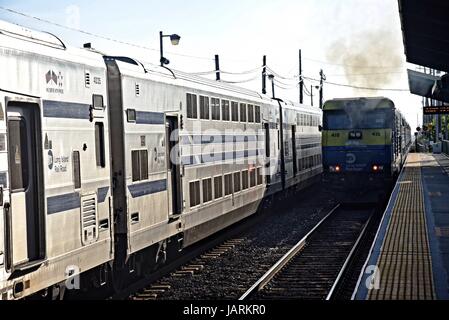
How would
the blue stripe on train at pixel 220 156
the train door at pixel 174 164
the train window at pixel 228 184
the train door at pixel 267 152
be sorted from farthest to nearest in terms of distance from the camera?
1. the train door at pixel 267 152
2. the train window at pixel 228 184
3. the blue stripe on train at pixel 220 156
4. the train door at pixel 174 164

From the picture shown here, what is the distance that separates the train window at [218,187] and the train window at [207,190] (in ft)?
1.32

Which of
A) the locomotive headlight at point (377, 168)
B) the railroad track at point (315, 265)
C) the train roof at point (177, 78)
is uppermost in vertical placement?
the train roof at point (177, 78)

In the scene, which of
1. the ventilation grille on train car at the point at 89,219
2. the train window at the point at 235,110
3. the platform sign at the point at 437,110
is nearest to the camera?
the ventilation grille on train car at the point at 89,219

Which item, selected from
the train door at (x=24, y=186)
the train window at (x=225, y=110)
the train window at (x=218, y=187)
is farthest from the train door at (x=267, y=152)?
the train door at (x=24, y=186)

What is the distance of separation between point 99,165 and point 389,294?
13.7 ft

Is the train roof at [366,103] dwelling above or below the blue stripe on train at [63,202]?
above

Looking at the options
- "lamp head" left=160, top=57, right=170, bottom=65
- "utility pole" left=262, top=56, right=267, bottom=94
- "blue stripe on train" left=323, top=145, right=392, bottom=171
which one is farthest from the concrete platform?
"utility pole" left=262, top=56, right=267, bottom=94

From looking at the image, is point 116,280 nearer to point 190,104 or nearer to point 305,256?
point 190,104

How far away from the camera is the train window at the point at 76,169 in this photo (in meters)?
8.64

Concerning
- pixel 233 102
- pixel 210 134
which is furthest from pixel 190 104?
pixel 233 102

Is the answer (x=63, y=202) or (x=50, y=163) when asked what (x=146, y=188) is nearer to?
(x=63, y=202)

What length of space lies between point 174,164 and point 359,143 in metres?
12.8

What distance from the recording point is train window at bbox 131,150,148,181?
407 inches

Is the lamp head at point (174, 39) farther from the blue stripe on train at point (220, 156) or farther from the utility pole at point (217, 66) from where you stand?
the utility pole at point (217, 66)
